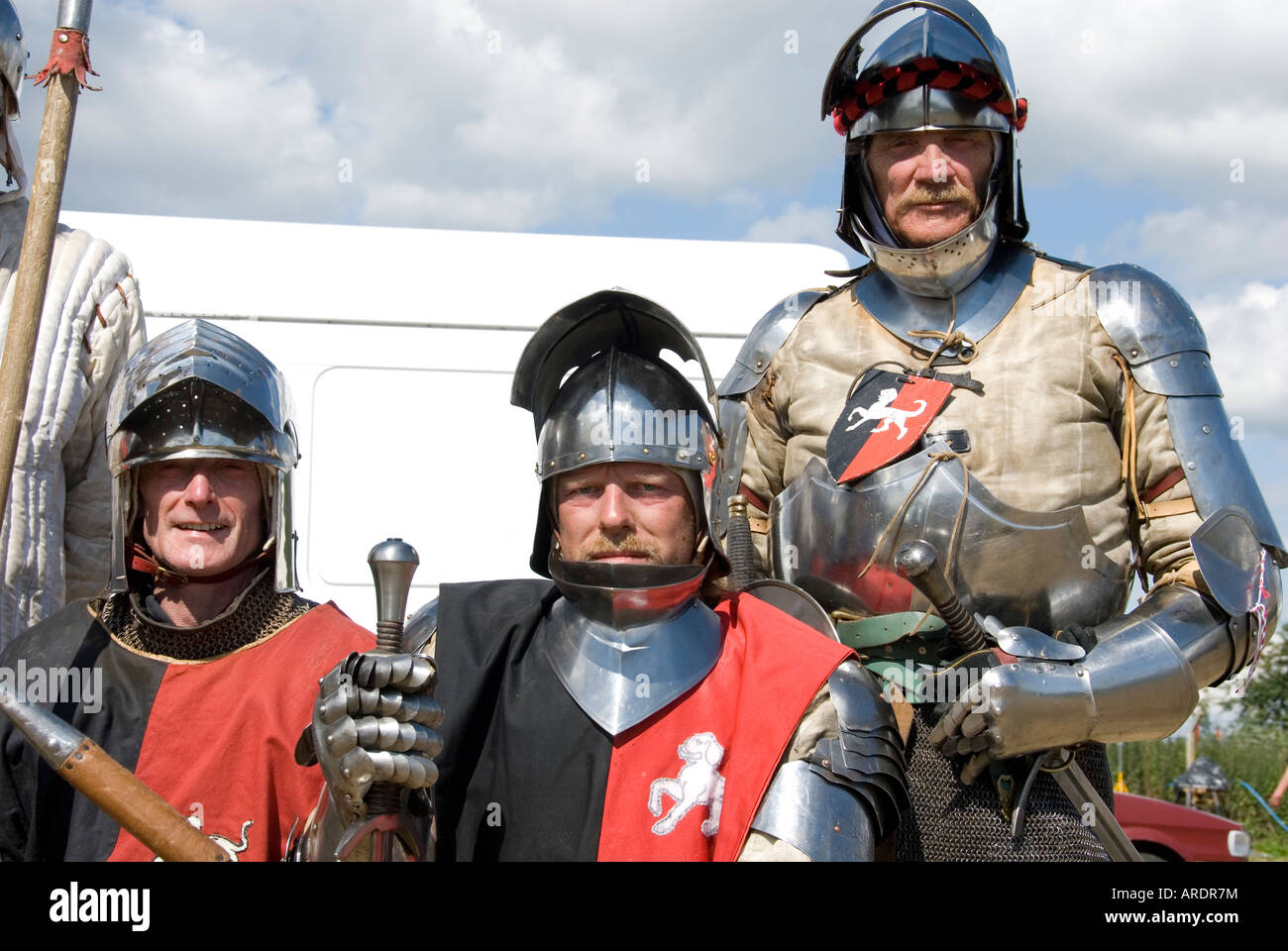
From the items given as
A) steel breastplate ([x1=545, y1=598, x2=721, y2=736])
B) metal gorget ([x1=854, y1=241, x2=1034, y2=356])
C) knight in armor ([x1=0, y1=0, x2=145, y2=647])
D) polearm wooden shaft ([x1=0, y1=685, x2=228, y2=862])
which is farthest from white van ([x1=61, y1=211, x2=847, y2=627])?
polearm wooden shaft ([x1=0, y1=685, x2=228, y2=862])

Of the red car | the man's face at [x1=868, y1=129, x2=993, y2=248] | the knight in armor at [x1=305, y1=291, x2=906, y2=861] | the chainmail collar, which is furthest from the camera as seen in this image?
the red car

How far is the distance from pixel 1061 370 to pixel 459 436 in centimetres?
290

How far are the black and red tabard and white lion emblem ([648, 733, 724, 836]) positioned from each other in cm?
94

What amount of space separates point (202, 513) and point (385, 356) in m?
2.57

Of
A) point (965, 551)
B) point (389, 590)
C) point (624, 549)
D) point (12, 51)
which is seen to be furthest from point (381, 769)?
point (12, 51)

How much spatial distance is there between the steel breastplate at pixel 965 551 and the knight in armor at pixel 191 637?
4.14 feet

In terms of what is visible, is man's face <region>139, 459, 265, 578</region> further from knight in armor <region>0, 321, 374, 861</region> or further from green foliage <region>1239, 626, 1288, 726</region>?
green foliage <region>1239, 626, 1288, 726</region>

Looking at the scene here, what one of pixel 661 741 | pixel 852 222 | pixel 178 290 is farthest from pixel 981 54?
pixel 178 290

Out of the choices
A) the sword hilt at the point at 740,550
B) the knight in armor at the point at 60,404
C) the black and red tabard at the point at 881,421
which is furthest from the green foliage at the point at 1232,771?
the knight in armor at the point at 60,404

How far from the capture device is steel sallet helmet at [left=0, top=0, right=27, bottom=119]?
3740 mm

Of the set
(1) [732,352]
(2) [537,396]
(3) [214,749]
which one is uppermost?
(1) [732,352]

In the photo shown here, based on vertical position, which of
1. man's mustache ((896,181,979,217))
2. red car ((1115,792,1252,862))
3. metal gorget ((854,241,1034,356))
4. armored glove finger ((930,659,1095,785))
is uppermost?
man's mustache ((896,181,979,217))
